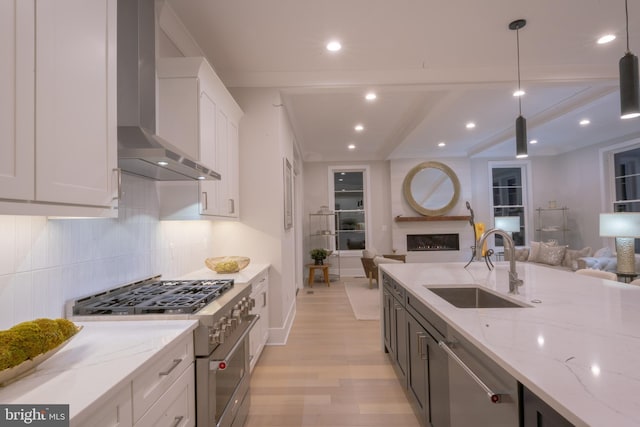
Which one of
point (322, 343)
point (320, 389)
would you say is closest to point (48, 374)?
point (320, 389)

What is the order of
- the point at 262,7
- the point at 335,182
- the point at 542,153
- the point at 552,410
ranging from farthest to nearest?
the point at 335,182
the point at 542,153
the point at 262,7
the point at 552,410

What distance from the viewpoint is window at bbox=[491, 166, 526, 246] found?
24.6ft

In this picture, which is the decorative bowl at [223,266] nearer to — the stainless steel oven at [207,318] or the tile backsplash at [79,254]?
the tile backsplash at [79,254]

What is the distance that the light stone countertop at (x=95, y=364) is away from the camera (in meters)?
0.81

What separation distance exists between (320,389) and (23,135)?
2440 mm

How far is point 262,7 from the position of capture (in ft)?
7.70

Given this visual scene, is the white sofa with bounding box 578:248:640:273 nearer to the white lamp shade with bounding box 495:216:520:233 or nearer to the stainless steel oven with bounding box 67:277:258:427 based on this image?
the white lamp shade with bounding box 495:216:520:233

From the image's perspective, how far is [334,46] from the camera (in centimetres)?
285

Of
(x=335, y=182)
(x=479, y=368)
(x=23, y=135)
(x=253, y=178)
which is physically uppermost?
(x=335, y=182)

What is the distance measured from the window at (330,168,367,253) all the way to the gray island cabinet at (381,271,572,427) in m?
5.13

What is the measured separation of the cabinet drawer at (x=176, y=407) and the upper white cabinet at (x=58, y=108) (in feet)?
2.45

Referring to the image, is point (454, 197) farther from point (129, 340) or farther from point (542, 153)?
point (129, 340)

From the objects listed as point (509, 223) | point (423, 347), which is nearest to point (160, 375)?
point (423, 347)

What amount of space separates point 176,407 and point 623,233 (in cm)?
517
